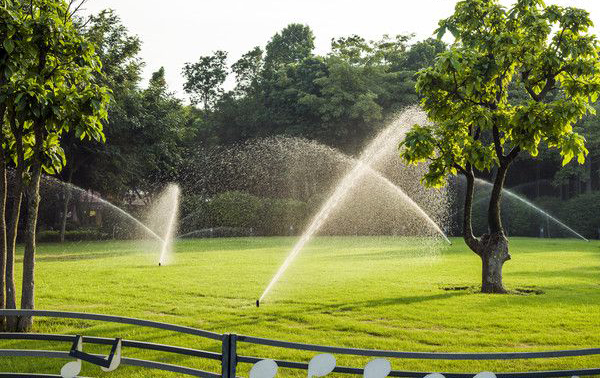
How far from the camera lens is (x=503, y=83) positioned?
13203 millimetres

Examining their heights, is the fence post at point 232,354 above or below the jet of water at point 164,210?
below

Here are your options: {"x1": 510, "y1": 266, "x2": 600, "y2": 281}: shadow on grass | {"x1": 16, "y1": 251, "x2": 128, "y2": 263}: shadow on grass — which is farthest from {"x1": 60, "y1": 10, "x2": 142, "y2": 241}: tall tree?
{"x1": 510, "y1": 266, "x2": 600, "y2": 281}: shadow on grass

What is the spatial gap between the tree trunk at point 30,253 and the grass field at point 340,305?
38 centimetres

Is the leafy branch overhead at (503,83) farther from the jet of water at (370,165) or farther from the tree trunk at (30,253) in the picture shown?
the jet of water at (370,165)

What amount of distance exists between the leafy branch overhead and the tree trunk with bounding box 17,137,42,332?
6.72 metres

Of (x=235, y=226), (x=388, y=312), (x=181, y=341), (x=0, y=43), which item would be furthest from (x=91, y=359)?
(x=235, y=226)

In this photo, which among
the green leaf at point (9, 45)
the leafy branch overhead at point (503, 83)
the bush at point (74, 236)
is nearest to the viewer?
the green leaf at point (9, 45)

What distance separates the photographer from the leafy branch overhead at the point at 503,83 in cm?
1156

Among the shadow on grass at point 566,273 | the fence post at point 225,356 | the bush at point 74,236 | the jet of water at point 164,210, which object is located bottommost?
the shadow on grass at point 566,273

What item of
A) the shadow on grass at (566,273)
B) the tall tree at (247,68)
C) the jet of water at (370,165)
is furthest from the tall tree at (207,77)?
the shadow on grass at (566,273)

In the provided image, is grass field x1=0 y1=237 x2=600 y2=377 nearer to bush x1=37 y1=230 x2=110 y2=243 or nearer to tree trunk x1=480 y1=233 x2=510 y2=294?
tree trunk x1=480 y1=233 x2=510 y2=294

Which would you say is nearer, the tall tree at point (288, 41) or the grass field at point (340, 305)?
the grass field at point (340, 305)

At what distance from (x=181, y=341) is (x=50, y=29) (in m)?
4.33

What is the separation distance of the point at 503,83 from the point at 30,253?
949cm
